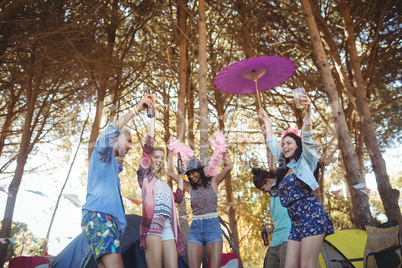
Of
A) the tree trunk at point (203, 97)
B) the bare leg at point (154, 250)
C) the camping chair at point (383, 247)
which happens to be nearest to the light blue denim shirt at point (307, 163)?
the bare leg at point (154, 250)

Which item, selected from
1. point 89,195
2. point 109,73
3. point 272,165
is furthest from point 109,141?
point 272,165

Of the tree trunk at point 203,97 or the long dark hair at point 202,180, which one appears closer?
the long dark hair at point 202,180

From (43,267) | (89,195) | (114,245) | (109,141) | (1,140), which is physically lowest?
(43,267)

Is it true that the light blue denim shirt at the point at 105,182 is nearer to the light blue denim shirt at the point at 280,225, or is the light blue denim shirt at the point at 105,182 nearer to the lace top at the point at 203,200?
the lace top at the point at 203,200

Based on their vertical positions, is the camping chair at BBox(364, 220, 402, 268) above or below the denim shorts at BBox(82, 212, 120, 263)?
below

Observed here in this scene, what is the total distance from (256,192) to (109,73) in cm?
811

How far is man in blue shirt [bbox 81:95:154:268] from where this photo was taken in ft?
7.57

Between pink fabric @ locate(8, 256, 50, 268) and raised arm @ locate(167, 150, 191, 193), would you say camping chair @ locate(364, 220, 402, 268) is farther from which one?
pink fabric @ locate(8, 256, 50, 268)

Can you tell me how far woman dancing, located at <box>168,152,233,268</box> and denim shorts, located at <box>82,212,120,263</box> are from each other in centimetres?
142

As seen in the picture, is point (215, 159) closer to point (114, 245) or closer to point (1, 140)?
point (114, 245)

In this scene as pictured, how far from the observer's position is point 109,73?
7199 mm

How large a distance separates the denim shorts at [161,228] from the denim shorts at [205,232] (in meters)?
0.61

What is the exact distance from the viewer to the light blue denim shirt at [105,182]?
Answer: 96.1 inches

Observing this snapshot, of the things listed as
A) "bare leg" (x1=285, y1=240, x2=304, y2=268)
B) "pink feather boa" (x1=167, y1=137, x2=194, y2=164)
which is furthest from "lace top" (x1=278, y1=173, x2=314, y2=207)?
"pink feather boa" (x1=167, y1=137, x2=194, y2=164)
